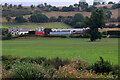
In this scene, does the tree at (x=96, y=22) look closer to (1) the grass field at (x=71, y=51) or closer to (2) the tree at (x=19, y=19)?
(1) the grass field at (x=71, y=51)

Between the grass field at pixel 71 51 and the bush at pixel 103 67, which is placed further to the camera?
the grass field at pixel 71 51

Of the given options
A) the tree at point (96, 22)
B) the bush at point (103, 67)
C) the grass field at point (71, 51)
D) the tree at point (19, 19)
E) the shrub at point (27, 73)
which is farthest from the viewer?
the tree at point (19, 19)

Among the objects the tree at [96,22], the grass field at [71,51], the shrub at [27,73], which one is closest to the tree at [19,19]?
the tree at [96,22]

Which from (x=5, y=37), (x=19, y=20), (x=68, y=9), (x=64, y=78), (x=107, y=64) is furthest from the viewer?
(x=68, y=9)

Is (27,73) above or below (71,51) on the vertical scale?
above

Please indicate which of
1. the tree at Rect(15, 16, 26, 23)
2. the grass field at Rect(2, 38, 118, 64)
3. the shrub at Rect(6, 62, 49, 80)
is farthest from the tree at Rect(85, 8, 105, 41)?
the tree at Rect(15, 16, 26, 23)

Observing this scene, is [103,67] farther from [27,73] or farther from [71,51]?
[71,51]

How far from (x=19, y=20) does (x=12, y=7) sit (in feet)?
229

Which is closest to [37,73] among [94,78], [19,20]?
[94,78]

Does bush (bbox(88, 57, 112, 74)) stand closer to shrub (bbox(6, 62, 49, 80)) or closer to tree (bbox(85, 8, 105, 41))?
shrub (bbox(6, 62, 49, 80))

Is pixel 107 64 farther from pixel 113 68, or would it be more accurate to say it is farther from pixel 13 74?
pixel 13 74

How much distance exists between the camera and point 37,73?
440 inches

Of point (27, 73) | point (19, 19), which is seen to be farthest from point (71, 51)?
point (19, 19)

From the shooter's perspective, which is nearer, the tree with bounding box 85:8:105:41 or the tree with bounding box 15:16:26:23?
the tree with bounding box 85:8:105:41
